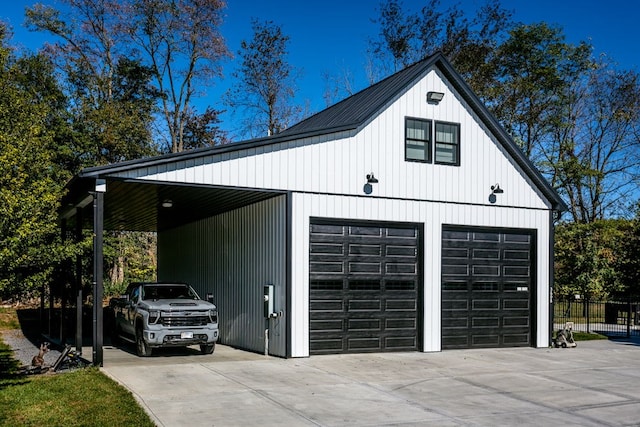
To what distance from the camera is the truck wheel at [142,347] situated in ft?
47.6

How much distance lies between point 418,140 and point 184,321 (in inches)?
284

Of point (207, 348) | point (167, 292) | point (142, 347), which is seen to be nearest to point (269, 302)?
point (207, 348)

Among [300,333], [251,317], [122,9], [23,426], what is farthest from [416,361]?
[122,9]

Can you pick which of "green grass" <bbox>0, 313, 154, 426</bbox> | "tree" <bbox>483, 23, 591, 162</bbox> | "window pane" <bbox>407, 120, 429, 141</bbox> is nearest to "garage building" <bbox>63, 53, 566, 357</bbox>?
"window pane" <bbox>407, 120, 429, 141</bbox>

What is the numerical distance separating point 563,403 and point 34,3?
33.2 m

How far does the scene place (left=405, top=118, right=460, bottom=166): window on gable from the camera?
53.1 feet

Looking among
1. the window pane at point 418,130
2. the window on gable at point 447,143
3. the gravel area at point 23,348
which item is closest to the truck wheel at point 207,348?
the gravel area at point 23,348

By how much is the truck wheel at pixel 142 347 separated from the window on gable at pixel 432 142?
7.59 meters

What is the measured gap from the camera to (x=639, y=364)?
1457 centimetres

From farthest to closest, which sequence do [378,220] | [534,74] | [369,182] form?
[534,74] < [378,220] < [369,182]

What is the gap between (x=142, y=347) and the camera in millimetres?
14617

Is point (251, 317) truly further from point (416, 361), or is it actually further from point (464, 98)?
point (464, 98)

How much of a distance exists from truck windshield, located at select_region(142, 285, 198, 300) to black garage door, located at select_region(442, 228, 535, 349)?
646 cm

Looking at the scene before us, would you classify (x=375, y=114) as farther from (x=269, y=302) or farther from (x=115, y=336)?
(x=115, y=336)
